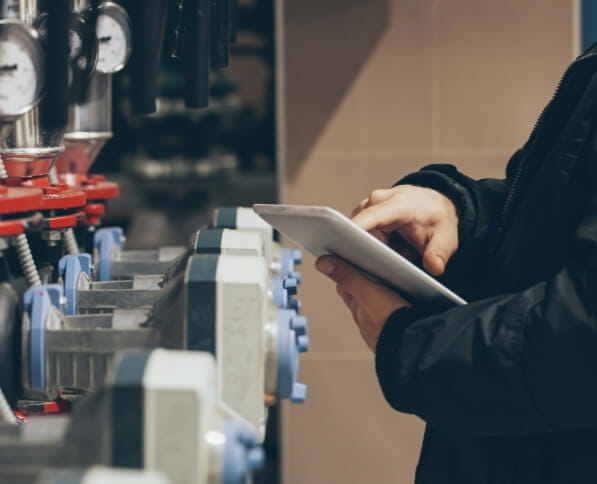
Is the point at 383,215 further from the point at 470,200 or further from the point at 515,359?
the point at 515,359

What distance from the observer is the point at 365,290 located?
1164 mm

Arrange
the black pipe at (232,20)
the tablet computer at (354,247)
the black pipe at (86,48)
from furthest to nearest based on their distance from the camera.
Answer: the black pipe at (232,20) → the black pipe at (86,48) → the tablet computer at (354,247)

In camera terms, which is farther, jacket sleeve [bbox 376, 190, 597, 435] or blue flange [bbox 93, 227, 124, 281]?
blue flange [bbox 93, 227, 124, 281]

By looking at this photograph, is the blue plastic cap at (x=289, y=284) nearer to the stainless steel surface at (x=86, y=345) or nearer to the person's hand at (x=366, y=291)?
the person's hand at (x=366, y=291)

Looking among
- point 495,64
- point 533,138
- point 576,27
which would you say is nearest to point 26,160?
point 533,138

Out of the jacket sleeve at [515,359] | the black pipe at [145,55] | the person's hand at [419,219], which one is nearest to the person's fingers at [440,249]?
the person's hand at [419,219]

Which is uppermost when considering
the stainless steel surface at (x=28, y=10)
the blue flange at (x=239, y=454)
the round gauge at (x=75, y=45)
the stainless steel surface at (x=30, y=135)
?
the stainless steel surface at (x=28, y=10)

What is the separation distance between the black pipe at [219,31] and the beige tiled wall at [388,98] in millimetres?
1051

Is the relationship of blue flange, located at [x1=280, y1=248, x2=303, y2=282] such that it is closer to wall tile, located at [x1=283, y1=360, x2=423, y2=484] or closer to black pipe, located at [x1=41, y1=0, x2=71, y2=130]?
black pipe, located at [x1=41, y1=0, x2=71, y2=130]

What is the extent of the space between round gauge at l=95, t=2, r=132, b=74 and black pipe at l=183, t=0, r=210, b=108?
0.10 meters

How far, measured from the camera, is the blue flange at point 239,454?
0.73 m

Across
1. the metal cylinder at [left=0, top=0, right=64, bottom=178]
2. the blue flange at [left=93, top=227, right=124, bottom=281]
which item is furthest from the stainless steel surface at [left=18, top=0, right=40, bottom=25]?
the blue flange at [left=93, top=227, right=124, bottom=281]

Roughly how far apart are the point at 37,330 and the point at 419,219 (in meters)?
0.51

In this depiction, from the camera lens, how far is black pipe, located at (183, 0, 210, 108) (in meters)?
Answer: 1.18
